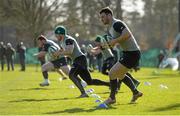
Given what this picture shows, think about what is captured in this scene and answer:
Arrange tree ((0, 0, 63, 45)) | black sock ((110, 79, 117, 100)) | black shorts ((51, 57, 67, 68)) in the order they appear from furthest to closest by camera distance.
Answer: tree ((0, 0, 63, 45)), black shorts ((51, 57, 67, 68)), black sock ((110, 79, 117, 100))

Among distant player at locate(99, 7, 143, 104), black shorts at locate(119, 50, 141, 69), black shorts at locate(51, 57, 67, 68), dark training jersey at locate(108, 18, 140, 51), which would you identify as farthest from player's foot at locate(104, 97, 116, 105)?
black shorts at locate(51, 57, 67, 68)

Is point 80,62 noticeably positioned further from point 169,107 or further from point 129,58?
point 169,107

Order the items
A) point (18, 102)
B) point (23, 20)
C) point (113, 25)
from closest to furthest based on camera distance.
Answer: point (113, 25) < point (18, 102) < point (23, 20)

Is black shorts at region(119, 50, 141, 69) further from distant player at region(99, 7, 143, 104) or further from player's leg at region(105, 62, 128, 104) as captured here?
player's leg at region(105, 62, 128, 104)

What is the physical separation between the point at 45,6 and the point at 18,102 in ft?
137

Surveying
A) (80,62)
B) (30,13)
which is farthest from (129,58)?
(30,13)

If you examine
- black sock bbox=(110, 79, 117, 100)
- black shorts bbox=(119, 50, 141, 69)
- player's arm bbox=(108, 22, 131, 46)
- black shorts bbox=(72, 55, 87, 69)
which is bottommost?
black sock bbox=(110, 79, 117, 100)

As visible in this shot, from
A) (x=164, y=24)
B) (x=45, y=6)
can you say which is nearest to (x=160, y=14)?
(x=164, y=24)

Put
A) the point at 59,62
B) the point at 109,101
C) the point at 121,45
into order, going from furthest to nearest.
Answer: the point at 59,62, the point at 109,101, the point at 121,45

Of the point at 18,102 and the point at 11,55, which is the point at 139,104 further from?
A: the point at 11,55

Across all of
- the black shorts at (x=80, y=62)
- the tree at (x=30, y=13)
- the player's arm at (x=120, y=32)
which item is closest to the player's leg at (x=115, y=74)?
the player's arm at (x=120, y=32)

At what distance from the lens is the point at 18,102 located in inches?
584

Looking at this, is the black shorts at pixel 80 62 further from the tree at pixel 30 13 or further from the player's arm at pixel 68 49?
the tree at pixel 30 13

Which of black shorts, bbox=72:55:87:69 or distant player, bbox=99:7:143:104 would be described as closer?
distant player, bbox=99:7:143:104
